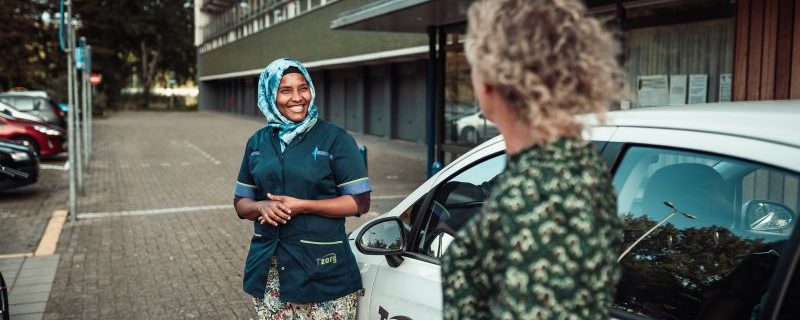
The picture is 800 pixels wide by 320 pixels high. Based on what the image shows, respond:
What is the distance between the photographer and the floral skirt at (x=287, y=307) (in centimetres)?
285

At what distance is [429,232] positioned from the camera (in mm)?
2750

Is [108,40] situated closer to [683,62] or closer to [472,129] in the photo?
[472,129]

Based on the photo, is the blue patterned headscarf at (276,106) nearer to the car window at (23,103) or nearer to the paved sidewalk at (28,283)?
the paved sidewalk at (28,283)

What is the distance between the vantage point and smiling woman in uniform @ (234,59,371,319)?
278cm

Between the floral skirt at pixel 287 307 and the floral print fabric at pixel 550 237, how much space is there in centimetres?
161

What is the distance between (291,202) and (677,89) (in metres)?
6.94

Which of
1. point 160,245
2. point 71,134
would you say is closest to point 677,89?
point 160,245

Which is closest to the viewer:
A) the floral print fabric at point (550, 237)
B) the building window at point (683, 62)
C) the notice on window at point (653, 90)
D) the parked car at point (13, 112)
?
the floral print fabric at point (550, 237)

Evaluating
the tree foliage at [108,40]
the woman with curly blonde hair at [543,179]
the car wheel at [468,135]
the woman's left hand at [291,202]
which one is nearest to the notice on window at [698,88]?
the car wheel at [468,135]

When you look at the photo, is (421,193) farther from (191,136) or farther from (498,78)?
(191,136)

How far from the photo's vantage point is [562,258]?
4.07ft

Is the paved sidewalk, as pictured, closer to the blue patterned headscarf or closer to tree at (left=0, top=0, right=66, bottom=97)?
the blue patterned headscarf

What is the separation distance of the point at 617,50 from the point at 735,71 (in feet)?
19.4

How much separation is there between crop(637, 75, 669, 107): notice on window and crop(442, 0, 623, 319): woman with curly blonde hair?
780 centimetres
